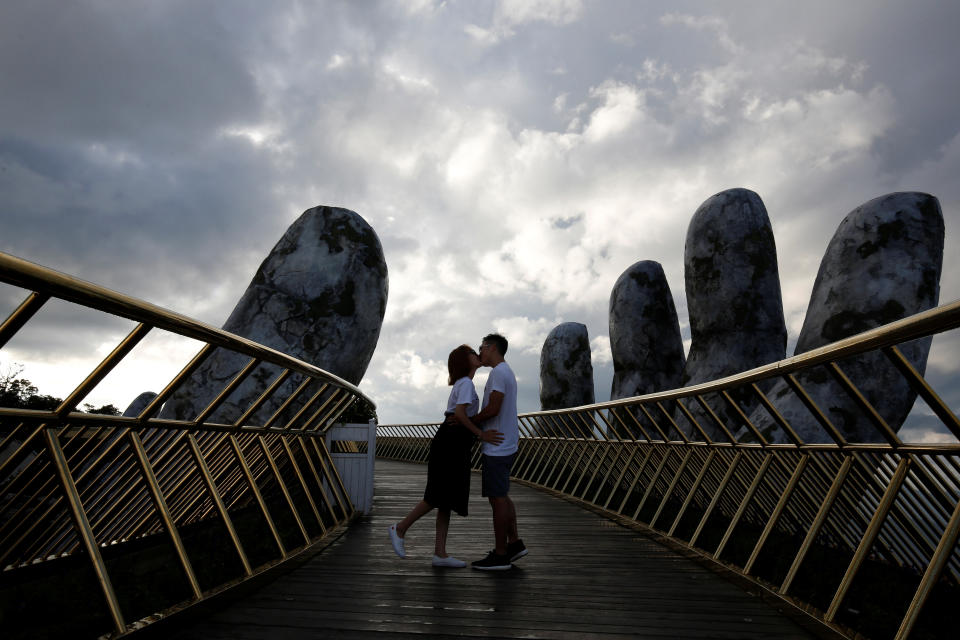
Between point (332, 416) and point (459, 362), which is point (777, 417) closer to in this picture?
point (459, 362)

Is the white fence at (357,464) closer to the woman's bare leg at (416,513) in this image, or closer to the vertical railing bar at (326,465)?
the vertical railing bar at (326,465)

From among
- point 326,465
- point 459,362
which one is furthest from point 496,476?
point 326,465

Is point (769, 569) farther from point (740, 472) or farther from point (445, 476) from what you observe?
point (445, 476)

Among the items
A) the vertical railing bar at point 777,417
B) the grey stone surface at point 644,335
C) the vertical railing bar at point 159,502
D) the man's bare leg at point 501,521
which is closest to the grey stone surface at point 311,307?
the man's bare leg at point 501,521

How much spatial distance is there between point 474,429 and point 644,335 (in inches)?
649

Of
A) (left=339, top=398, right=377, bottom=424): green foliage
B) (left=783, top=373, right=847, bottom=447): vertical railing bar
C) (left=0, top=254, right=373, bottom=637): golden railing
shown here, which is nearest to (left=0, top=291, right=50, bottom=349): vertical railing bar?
(left=0, top=254, right=373, bottom=637): golden railing

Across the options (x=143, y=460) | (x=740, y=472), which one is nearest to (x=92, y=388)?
(x=143, y=460)

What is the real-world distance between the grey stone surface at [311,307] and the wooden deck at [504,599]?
638cm

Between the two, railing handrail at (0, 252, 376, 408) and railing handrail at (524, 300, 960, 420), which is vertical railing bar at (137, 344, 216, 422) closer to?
railing handrail at (0, 252, 376, 408)

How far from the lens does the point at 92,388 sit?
10.2 feet

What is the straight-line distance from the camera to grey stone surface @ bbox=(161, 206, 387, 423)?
12.4 meters

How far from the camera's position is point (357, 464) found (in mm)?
9125

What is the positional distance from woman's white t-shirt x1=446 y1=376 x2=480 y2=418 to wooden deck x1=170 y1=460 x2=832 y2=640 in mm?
1231

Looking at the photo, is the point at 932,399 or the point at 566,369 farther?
the point at 566,369
